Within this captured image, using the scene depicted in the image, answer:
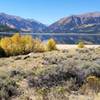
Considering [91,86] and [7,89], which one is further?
[91,86]

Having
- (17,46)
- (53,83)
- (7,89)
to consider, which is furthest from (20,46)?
(7,89)

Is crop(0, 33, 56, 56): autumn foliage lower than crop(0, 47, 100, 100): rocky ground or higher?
lower

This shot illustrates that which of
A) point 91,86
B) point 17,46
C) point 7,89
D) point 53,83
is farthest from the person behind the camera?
point 17,46

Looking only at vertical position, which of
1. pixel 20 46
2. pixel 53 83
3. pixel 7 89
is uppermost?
pixel 7 89

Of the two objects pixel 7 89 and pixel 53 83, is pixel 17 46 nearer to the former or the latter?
pixel 53 83

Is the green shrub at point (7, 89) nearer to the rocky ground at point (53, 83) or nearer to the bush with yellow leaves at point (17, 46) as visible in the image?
the rocky ground at point (53, 83)

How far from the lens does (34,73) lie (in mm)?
12141

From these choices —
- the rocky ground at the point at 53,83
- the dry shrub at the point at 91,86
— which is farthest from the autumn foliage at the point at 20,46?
the dry shrub at the point at 91,86

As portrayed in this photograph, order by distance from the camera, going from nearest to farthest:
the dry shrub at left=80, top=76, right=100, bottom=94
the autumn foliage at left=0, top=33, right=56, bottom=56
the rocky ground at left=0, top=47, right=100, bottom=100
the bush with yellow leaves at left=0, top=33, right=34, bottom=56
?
1. the rocky ground at left=0, top=47, right=100, bottom=100
2. the dry shrub at left=80, top=76, right=100, bottom=94
3. the bush with yellow leaves at left=0, top=33, right=34, bottom=56
4. the autumn foliage at left=0, top=33, right=56, bottom=56


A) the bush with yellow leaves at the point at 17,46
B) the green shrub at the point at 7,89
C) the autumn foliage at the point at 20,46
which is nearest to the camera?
the green shrub at the point at 7,89

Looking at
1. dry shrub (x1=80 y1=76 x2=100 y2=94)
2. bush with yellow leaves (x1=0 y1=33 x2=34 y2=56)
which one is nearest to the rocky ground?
dry shrub (x1=80 y1=76 x2=100 y2=94)

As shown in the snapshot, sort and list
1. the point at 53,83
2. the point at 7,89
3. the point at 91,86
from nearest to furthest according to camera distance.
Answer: the point at 7,89 < the point at 91,86 < the point at 53,83

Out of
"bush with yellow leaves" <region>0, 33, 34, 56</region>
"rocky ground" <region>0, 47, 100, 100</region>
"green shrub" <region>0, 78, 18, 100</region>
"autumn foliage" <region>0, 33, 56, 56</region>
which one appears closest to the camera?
"green shrub" <region>0, 78, 18, 100</region>

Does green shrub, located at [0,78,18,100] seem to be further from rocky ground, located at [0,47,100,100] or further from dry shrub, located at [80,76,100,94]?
dry shrub, located at [80,76,100,94]
